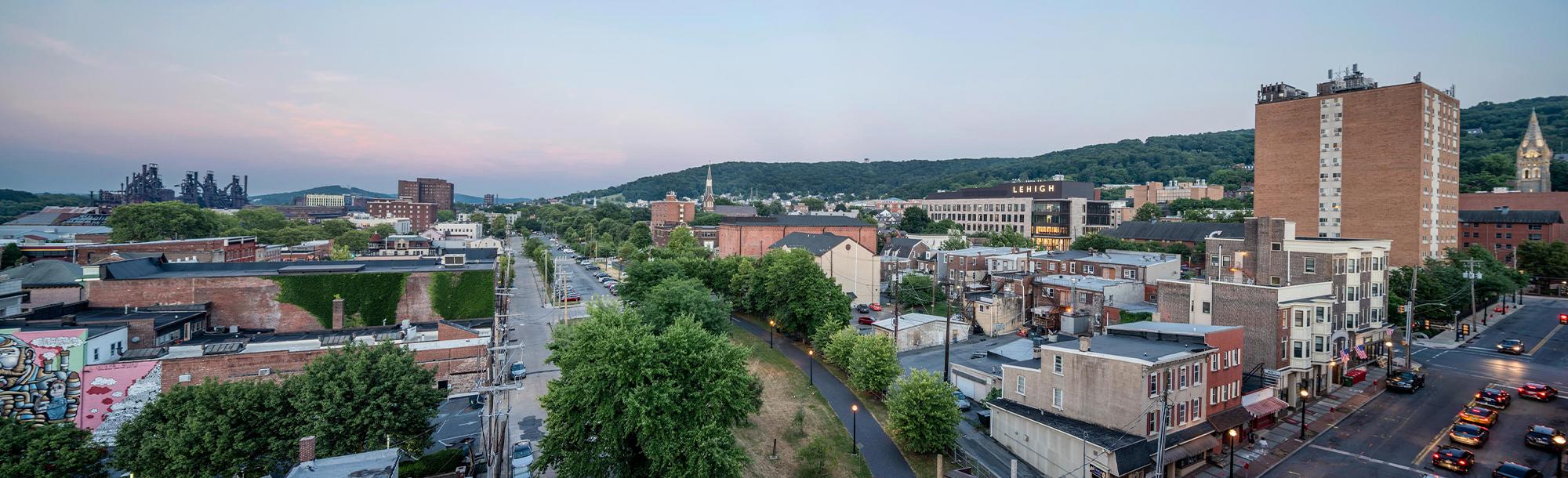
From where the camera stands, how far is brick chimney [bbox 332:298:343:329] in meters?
39.7

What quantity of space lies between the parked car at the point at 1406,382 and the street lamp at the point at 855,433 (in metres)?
30.9

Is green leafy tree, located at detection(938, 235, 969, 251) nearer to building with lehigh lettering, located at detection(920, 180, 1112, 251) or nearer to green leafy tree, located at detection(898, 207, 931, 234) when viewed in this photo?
building with lehigh lettering, located at detection(920, 180, 1112, 251)

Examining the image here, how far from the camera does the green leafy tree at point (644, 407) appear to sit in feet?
66.4

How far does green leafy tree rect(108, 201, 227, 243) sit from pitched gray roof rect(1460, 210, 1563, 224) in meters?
167

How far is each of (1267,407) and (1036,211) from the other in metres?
91.6

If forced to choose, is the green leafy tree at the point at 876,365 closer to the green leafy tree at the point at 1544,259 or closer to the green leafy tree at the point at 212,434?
the green leafy tree at the point at 212,434

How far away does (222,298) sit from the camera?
37.8 meters

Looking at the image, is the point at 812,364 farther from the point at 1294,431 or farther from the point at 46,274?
the point at 46,274

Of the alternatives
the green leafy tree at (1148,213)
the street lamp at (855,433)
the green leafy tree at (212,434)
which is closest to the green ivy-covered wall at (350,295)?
the green leafy tree at (212,434)

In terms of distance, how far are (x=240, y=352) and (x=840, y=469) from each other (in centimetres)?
2973

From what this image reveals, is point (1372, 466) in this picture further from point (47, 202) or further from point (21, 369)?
point (47, 202)

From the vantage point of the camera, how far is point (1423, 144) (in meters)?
61.5

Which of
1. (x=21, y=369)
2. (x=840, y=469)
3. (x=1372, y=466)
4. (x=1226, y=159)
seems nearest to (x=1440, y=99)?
(x=1372, y=466)

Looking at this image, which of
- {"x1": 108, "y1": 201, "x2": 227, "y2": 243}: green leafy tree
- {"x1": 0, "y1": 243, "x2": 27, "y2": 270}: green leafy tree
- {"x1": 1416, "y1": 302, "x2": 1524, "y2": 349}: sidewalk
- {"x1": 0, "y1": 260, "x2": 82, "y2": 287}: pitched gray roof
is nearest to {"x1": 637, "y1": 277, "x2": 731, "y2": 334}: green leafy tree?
{"x1": 0, "y1": 260, "x2": 82, "y2": 287}: pitched gray roof
